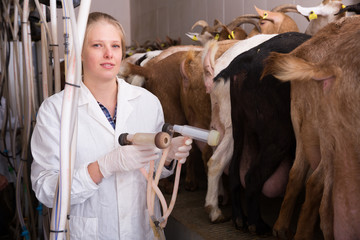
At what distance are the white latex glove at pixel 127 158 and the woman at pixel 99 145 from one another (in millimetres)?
58

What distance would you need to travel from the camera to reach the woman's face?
1.58 meters

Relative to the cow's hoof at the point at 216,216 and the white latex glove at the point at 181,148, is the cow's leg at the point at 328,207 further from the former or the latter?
the cow's hoof at the point at 216,216

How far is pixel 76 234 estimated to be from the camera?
161 centimetres

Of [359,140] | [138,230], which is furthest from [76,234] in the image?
[359,140]

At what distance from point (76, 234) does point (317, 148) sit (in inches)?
41.2

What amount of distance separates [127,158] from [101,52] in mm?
482

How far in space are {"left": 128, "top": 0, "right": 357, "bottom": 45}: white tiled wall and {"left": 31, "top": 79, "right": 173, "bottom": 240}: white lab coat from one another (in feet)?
7.97

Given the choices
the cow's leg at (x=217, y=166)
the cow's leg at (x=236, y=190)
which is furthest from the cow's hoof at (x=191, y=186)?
the cow's leg at (x=236, y=190)

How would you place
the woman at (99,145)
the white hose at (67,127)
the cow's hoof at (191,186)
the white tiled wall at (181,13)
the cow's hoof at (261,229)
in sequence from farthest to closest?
1. the white tiled wall at (181,13)
2. the cow's hoof at (191,186)
3. the cow's hoof at (261,229)
4. the woman at (99,145)
5. the white hose at (67,127)

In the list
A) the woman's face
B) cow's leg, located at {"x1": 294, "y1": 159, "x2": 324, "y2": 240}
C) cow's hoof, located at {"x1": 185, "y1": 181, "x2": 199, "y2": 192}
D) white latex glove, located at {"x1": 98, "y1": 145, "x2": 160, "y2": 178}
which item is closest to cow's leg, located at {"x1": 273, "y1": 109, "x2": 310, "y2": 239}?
cow's leg, located at {"x1": 294, "y1": 159, "x2": 324, "y2": 240}

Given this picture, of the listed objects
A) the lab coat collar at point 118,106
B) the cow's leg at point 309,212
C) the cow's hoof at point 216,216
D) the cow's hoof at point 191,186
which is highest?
the lab coat collar at point 118,106

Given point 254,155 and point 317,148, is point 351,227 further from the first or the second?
point 254,155

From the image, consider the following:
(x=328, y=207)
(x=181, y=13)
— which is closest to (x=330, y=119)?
(x=328, y=207)

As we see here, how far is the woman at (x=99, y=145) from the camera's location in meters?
1.54
